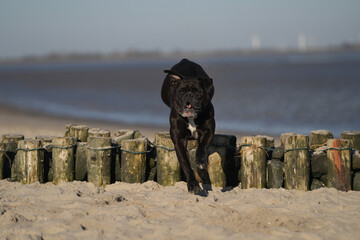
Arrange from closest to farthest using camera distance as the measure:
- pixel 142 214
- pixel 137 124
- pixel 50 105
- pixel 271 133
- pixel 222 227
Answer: pixel 222 227 < pixel 142 214 < pixel 271 133 < pixel 137 124 < pixel 50 105

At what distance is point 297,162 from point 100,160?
2648mm

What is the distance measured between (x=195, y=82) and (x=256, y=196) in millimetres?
1638

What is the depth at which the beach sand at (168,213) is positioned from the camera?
17.7 ft

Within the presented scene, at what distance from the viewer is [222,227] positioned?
5.53 metres

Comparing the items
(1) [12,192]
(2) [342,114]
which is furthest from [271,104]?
(1) [12,192]

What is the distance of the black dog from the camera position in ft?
22.0

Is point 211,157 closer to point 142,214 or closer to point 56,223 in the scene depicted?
point 142,214

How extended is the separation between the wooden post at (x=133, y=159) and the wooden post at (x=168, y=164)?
238 millimetres

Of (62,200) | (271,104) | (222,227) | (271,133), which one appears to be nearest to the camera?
(222,227)

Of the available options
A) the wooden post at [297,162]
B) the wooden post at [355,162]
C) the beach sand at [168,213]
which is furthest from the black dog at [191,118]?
the wooden post at [355,162]

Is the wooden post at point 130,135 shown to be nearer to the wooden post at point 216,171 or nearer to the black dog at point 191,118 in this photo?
the black dog at point 191,118

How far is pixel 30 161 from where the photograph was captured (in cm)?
747

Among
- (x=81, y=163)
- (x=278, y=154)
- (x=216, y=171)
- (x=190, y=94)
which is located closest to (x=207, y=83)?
(x=190, y=94)

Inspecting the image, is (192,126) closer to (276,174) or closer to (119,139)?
(276,174)
